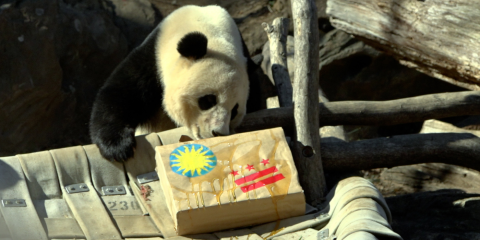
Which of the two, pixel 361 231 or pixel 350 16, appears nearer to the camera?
A: pixel 361 231

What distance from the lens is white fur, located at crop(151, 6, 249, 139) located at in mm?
2977

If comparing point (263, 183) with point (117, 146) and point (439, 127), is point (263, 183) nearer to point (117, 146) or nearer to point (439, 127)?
point (117, 146)

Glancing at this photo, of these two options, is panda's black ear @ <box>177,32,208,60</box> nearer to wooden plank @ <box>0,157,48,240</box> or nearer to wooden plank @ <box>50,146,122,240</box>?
wooden plank @ <box>50,146,122,240</box>

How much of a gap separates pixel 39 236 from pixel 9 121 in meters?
2.51

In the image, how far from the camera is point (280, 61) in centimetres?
409

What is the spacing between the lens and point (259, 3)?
5.99m

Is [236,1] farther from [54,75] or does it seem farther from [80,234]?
[80,234]

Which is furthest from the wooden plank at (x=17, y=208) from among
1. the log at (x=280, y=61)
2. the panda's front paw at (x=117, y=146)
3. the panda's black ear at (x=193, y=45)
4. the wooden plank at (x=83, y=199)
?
the log at (x=280, y=61)

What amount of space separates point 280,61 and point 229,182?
5.78 feet

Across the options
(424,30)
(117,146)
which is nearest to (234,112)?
(117,146)

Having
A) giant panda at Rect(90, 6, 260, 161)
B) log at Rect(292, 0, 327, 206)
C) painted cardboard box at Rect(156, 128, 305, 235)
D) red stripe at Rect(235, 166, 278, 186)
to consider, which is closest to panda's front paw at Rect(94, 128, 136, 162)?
giant panda at Rect(90, 6, 260, 161)

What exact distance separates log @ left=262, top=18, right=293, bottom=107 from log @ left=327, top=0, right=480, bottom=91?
508mm

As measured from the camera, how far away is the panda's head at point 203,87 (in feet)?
9.72

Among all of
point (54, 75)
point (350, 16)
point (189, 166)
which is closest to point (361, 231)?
point (189, 166)
